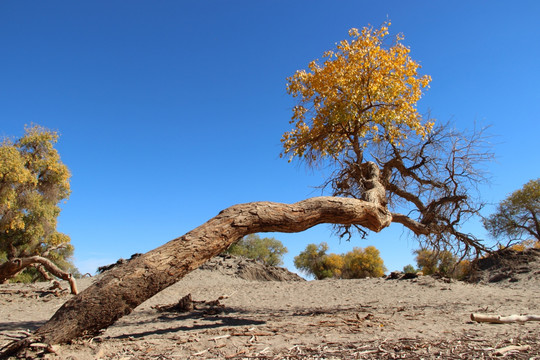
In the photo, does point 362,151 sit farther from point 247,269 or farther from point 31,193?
point 31,193

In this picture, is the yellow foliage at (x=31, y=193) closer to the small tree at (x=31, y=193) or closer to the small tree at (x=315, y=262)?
the small tree at (x=31, y=193)

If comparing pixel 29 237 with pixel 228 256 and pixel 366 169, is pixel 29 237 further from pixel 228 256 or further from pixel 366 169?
pixel 366 169

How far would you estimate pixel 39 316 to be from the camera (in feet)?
30.6

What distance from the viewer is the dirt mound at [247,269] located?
17.5m

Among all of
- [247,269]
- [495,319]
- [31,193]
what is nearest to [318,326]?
[495,319]

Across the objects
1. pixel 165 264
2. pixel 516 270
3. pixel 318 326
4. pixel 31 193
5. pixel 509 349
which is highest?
pixel 31 193

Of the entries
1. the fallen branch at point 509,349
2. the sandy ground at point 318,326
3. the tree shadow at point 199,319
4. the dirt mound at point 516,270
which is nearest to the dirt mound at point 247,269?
the sandy ground at point 318,326

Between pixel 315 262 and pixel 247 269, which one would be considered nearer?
pixel 247 269

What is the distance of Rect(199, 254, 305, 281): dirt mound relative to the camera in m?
17.5

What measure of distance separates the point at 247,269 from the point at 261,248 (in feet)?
81.5

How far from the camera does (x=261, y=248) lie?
4244 centimetres

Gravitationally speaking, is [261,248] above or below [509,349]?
above

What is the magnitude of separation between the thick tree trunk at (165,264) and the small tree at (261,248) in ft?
111

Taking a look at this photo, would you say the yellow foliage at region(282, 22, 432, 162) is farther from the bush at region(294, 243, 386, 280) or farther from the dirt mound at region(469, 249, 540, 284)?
the bush at region(294, 243, 386, 280)
